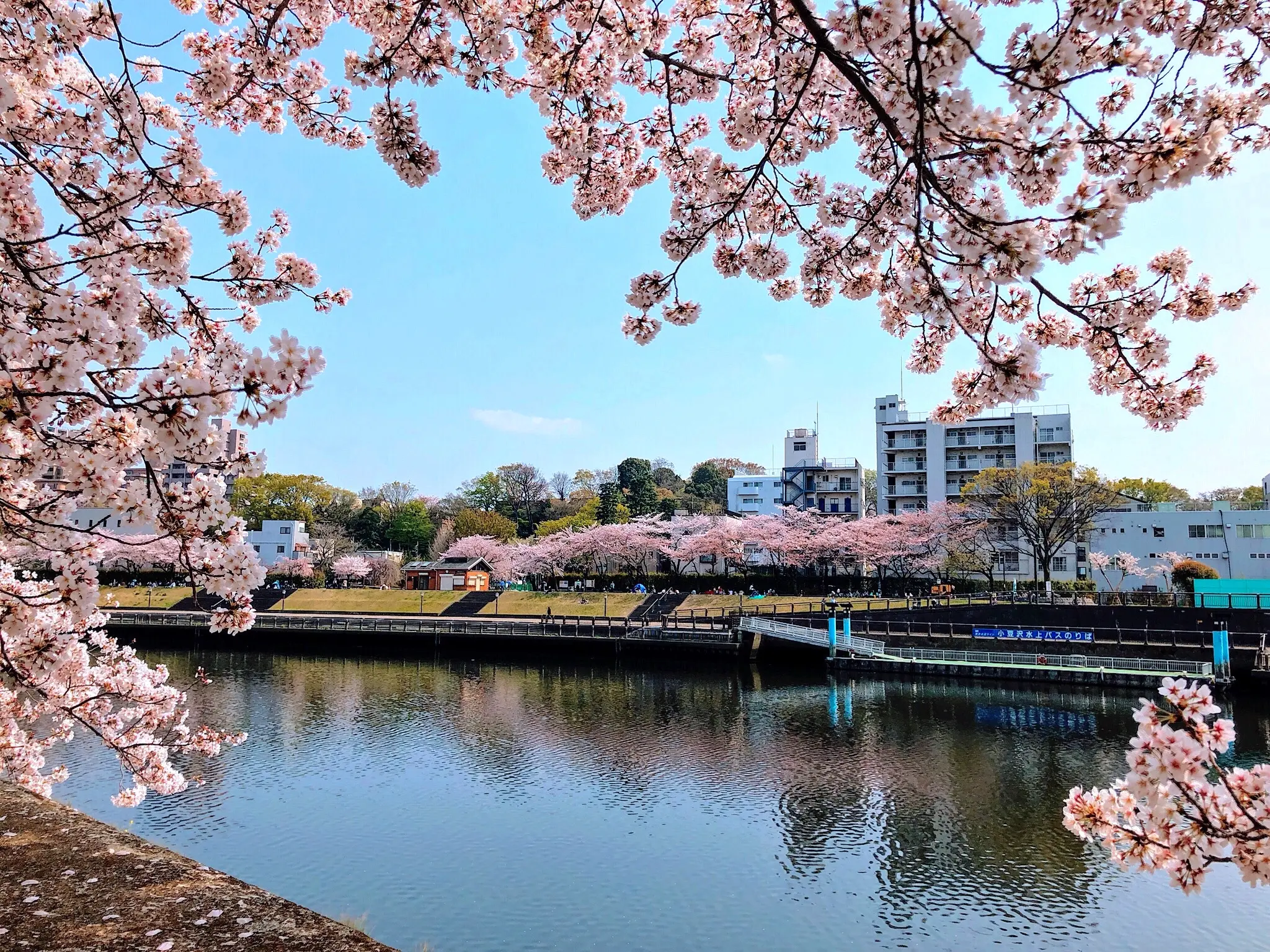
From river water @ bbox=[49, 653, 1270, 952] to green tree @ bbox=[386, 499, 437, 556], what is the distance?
44.1 m

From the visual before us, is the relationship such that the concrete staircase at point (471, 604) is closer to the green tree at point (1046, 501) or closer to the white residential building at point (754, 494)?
the white residential building at point (754, 494)

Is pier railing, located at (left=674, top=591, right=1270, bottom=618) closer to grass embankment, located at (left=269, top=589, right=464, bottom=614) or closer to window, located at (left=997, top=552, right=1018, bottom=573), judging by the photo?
window, located at (left=997, top=552, right=1018, bottom=573)

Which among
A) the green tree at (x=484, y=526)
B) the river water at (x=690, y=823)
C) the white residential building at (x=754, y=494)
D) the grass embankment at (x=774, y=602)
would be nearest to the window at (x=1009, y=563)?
the grass embankment at (x=774, y=602)

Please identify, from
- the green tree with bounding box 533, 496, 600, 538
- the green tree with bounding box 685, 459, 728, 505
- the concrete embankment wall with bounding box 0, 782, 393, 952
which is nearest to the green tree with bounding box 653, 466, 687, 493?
the green tree with bounding box 685, 459, 728, 505

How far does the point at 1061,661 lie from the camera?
2458cm

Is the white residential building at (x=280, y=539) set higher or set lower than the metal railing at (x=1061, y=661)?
higher

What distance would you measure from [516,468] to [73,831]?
211 feet

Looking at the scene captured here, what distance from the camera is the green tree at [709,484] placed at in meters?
65.9

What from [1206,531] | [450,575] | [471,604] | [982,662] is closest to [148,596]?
[450,575]

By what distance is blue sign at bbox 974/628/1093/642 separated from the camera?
25.5m

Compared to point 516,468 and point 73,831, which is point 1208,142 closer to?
point 73,831

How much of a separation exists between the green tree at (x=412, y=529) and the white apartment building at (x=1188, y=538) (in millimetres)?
50967

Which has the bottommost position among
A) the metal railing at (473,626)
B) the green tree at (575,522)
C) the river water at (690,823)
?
the river water at (690,823)

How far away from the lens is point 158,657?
3186 cm
